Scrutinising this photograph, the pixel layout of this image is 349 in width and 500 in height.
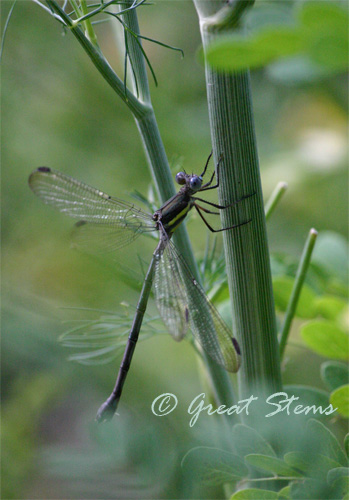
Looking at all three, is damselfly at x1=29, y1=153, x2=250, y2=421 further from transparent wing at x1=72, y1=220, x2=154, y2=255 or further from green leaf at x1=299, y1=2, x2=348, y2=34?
green leaf at x1=299, y1=2, x2=348, y2=34

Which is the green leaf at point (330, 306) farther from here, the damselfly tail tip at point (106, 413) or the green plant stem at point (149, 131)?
the damselfly tail tip at point (106, 413)

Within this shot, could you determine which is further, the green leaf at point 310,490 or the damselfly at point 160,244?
the damselfly at point 160,244

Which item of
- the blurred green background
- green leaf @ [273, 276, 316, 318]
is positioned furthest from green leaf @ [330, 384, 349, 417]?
the blurred green background

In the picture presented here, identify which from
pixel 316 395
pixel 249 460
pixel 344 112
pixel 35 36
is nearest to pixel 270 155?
pixel 344 112

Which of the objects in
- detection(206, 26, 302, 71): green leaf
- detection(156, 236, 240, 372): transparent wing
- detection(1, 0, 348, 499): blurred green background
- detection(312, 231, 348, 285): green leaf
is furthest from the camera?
detection(1, 0, 348, 499): blurred green background

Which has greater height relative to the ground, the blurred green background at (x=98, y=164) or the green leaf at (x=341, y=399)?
the blurred green background at (x=98, y=164)

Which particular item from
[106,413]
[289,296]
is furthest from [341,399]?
[106,413]

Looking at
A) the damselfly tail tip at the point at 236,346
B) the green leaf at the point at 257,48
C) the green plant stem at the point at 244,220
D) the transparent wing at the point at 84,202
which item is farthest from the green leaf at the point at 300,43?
the transparent wing at the point at 84,202
